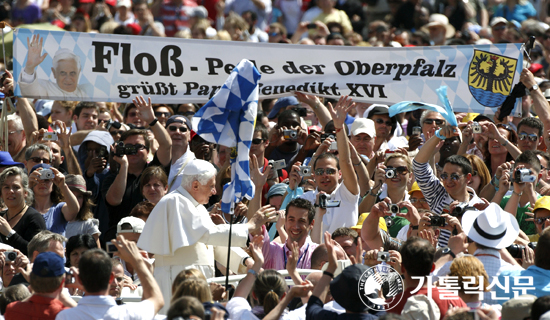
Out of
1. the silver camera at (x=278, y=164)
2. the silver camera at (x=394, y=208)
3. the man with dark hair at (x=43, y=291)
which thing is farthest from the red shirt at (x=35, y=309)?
the silver camera at (x=278, y=164)

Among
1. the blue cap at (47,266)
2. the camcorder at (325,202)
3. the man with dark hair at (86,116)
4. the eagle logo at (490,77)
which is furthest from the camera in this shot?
the man with dark hair at (86,116)

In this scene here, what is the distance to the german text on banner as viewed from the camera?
29.5ft

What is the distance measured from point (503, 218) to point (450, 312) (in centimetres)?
142

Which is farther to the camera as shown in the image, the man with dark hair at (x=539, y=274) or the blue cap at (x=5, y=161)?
the blue cap at (x=5, y=161)

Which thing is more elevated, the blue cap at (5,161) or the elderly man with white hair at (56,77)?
the elderly man with white hair at (56,77)

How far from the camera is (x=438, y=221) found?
6.55 metres

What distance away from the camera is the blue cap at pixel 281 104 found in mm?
10461

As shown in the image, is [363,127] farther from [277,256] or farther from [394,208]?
[277,256]

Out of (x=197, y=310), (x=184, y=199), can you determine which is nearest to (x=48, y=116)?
(x=184, y=199)

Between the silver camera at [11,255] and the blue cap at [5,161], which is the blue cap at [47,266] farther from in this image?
the blue cap at [5,161]

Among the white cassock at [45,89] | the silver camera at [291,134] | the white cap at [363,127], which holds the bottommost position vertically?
the silver camera at [291,134]

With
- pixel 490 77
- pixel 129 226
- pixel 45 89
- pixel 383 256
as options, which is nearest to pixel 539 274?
pixel 383 256

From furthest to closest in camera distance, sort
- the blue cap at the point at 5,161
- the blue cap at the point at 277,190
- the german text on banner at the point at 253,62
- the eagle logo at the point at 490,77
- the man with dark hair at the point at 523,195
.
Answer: the german text on banner at the point at 253,62, the eagle logo at the point at 490,77, the blue cap at the point at 5,161, the blue cap at the point at 277,190, the man with dark hair at the point at 523,195

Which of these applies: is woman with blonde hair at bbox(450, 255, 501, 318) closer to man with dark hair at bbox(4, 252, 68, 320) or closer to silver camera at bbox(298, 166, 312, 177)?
man with dark hair at bbox(4, 252, 68, 320)
